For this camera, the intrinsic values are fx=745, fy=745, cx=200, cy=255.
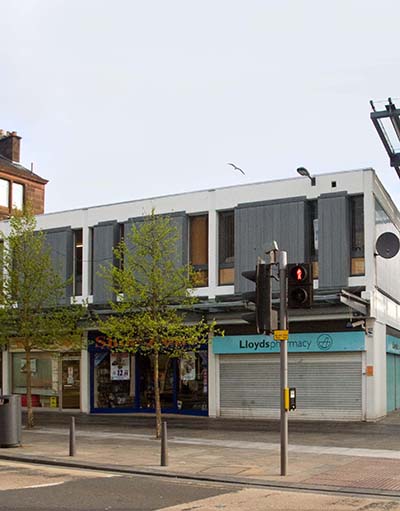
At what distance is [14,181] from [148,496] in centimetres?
3699

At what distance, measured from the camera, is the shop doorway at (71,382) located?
1118 inches

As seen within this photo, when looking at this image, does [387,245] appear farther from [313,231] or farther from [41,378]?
[41,378]

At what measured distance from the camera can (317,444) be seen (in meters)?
17.5

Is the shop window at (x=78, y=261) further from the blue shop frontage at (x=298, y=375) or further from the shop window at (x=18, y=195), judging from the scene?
the shop window at (x=18, y=195)

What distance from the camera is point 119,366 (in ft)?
90.9

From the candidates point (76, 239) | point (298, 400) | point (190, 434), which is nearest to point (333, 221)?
point (298, 400)

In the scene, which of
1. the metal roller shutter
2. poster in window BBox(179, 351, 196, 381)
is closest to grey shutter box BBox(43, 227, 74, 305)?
poster in window BBox(179, 351, 196, 381)

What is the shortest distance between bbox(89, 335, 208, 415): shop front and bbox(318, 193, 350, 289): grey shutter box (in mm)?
5251

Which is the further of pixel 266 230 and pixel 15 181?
pixel 15 181

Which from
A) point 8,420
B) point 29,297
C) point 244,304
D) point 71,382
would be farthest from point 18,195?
point 8,420

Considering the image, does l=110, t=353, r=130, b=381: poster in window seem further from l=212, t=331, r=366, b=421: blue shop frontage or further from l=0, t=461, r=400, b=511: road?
l=0, t=461, r=400, b=511: road

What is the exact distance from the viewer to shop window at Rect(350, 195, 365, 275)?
2334cm

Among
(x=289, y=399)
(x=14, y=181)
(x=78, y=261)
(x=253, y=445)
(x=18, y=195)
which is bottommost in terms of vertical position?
(x=253, y=445)

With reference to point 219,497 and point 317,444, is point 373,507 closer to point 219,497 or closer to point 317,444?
point 219,497
